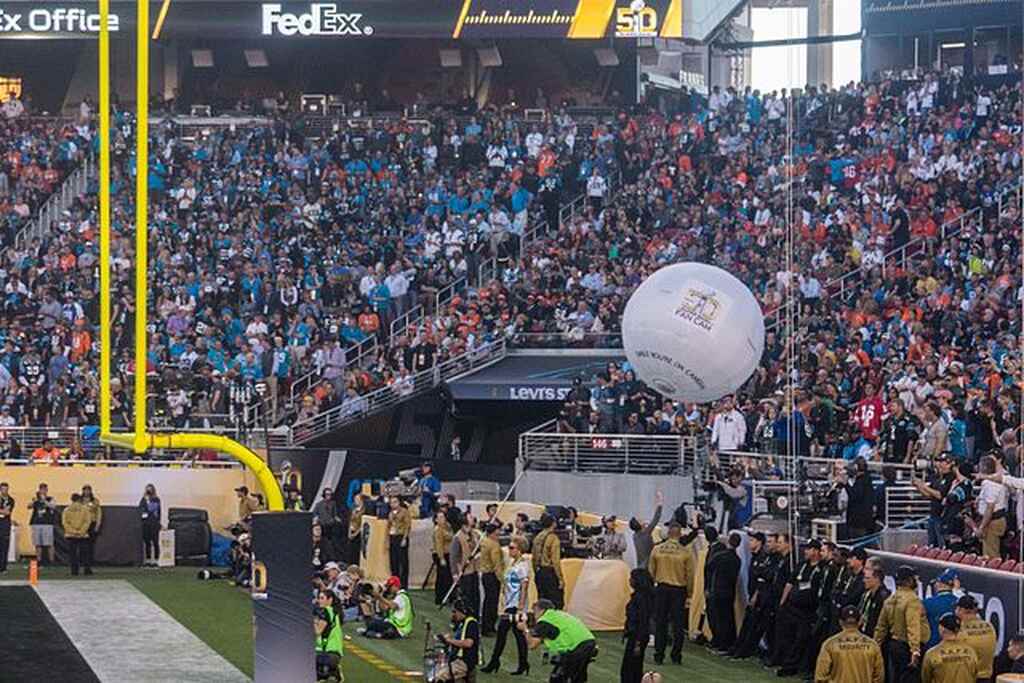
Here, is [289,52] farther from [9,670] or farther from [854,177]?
[9,670]

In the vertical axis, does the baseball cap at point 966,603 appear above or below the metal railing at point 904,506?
below

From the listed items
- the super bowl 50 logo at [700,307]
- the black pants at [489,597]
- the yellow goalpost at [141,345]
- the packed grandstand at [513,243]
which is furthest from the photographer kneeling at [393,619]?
the yellow goalpost at [141,345]

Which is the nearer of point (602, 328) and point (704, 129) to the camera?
point (602, 328)

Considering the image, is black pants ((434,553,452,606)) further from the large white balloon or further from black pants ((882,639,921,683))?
black pants ((882,639,921,683))

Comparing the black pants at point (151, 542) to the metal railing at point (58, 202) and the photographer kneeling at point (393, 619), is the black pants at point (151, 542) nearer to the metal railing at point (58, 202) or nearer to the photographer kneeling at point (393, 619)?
the photographer kneeling at point (393, 619)

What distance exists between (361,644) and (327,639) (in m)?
3.20

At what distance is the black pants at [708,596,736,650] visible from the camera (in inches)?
789

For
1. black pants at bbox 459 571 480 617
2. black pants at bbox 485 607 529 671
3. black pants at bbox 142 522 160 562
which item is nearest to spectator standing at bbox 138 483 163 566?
black pants at bbox 142 522 160 562

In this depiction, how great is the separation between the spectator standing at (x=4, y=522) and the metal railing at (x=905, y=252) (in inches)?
379

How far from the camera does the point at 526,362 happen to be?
3272 centimetres

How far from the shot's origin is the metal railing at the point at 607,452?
26844 mm

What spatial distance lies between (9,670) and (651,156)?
21238mm

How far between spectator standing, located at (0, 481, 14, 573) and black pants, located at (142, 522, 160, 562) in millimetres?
1706

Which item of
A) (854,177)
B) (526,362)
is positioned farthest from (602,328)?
(854,177)
